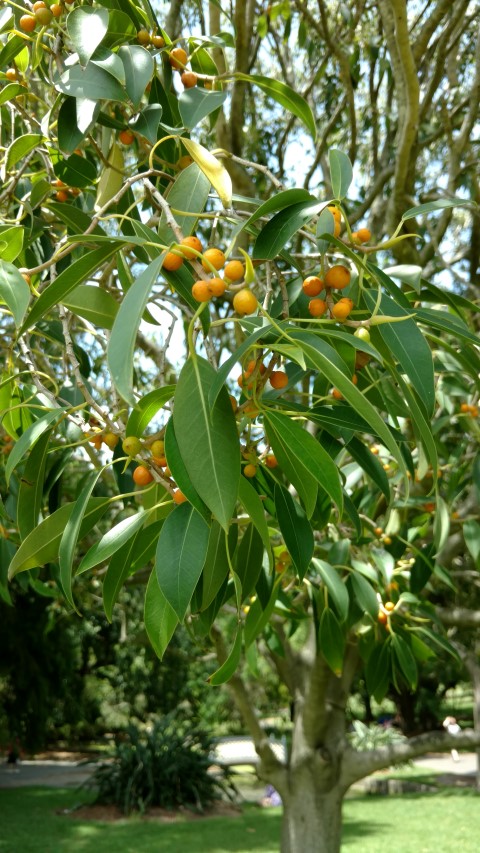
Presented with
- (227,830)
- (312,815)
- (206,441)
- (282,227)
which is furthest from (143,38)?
(227,830)

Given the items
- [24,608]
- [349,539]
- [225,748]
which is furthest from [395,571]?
[225,748]

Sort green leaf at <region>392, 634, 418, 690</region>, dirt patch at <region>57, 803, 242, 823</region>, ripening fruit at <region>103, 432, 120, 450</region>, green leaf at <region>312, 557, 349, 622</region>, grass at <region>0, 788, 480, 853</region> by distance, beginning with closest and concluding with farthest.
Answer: ripening fruit at <region>103, 432, 120, 450</region> → green leaf at <region>312, 557, 349, 622</region> → green leaf at <region>392, 634, 418, 690</region> → grass at <region>0, 788, 480, 853</region> → dirt patch at <region>57, 803, 242, 823</region>

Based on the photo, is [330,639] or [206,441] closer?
[206,441]

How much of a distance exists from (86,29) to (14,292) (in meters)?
0.45

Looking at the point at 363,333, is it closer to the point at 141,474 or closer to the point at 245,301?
the point at 245,301

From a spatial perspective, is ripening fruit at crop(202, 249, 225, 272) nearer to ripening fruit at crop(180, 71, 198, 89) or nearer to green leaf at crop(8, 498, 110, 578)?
green leaf at crop(8, 498, 110, 578)

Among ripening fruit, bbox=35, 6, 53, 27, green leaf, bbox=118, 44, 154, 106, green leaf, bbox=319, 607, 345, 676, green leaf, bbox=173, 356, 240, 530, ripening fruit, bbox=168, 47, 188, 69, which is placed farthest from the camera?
green leaf, bbox=319, 607, 345, 676

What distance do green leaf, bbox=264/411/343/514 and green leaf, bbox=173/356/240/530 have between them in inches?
3.9

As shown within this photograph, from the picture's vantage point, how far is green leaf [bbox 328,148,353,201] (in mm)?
1025

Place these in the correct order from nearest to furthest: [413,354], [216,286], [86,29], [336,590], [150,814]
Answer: [216,286], [413,354], [86,29], [336,590], [150,814]

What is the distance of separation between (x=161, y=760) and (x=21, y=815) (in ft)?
6.01

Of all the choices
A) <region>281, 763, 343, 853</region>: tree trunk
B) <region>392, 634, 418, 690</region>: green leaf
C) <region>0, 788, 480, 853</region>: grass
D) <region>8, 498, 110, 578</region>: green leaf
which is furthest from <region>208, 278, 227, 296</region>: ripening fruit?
<region>0, 788, 480, 853</region>: grass

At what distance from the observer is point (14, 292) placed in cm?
102

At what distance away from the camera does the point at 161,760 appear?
10430 millimetres
